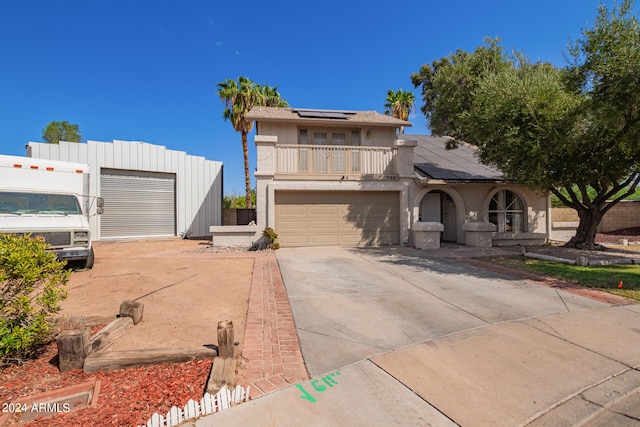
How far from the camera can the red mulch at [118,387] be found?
234 cm

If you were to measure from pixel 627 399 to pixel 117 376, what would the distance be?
4.91 meters

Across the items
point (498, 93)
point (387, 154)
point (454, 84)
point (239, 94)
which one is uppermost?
point (239, 94)

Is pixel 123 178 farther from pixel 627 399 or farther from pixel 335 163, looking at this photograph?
pixel 627 399

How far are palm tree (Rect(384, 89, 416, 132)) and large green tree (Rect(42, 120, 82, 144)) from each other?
44629 millimetres

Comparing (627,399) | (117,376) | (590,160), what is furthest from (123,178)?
(590,160)

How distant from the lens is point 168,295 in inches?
228

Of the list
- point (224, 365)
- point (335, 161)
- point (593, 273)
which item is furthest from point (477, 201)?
point (224, 365)

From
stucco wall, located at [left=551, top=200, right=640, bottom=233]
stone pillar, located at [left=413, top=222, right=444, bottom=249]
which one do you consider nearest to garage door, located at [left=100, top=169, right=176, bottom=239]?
stone pillar, located at [left=413, top=222, right=444, bottom=249]

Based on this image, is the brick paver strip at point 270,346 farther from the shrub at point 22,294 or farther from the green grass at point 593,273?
the green grass at point 593,273

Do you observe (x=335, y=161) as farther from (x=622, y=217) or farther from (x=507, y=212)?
(x=622, y=217)

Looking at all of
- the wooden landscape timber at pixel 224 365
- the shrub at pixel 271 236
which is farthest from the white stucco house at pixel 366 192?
the wooden landscape timber at pixel 224 365

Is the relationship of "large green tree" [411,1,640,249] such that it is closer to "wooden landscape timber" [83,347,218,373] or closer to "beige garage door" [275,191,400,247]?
"beige garage door" [275,191,400,247]

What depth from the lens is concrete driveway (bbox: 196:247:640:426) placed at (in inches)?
96.7

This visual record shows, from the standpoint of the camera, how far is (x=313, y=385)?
283 centimetres
